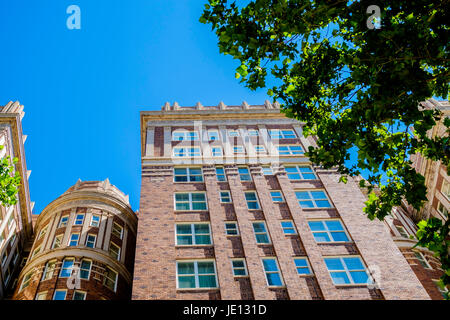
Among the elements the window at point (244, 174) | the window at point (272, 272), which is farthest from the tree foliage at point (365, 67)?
the window at point (244, 174)

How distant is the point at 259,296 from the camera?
2088 cm

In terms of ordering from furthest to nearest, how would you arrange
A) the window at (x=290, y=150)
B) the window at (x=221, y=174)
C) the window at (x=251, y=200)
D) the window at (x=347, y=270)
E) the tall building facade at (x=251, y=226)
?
the window at (x=290, y=150)
the window at (x=221, y=174)
the window at (x=251, y=200)
the window at (x=347, y=270)
the tall building facade at (x=251, y=226)

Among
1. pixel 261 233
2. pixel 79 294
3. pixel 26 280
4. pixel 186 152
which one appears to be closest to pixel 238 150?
pixel 186 152

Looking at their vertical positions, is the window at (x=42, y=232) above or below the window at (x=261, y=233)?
above

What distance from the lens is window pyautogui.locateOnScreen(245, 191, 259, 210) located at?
28.1 meters

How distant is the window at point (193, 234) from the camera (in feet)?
81.2

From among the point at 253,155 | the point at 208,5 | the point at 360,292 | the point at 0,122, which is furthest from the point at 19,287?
the point at 208,5

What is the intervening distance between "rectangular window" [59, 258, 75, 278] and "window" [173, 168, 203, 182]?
34.0ft

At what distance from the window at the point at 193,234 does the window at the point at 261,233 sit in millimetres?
3447

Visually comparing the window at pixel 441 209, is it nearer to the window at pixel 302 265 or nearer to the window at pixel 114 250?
the window at pixel 302 265

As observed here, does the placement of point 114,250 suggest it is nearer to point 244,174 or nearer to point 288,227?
point 244,174

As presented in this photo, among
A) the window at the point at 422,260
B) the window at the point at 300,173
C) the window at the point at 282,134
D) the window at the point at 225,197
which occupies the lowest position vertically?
the window at the point at 422,260

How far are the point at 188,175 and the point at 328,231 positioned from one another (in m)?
12.8
